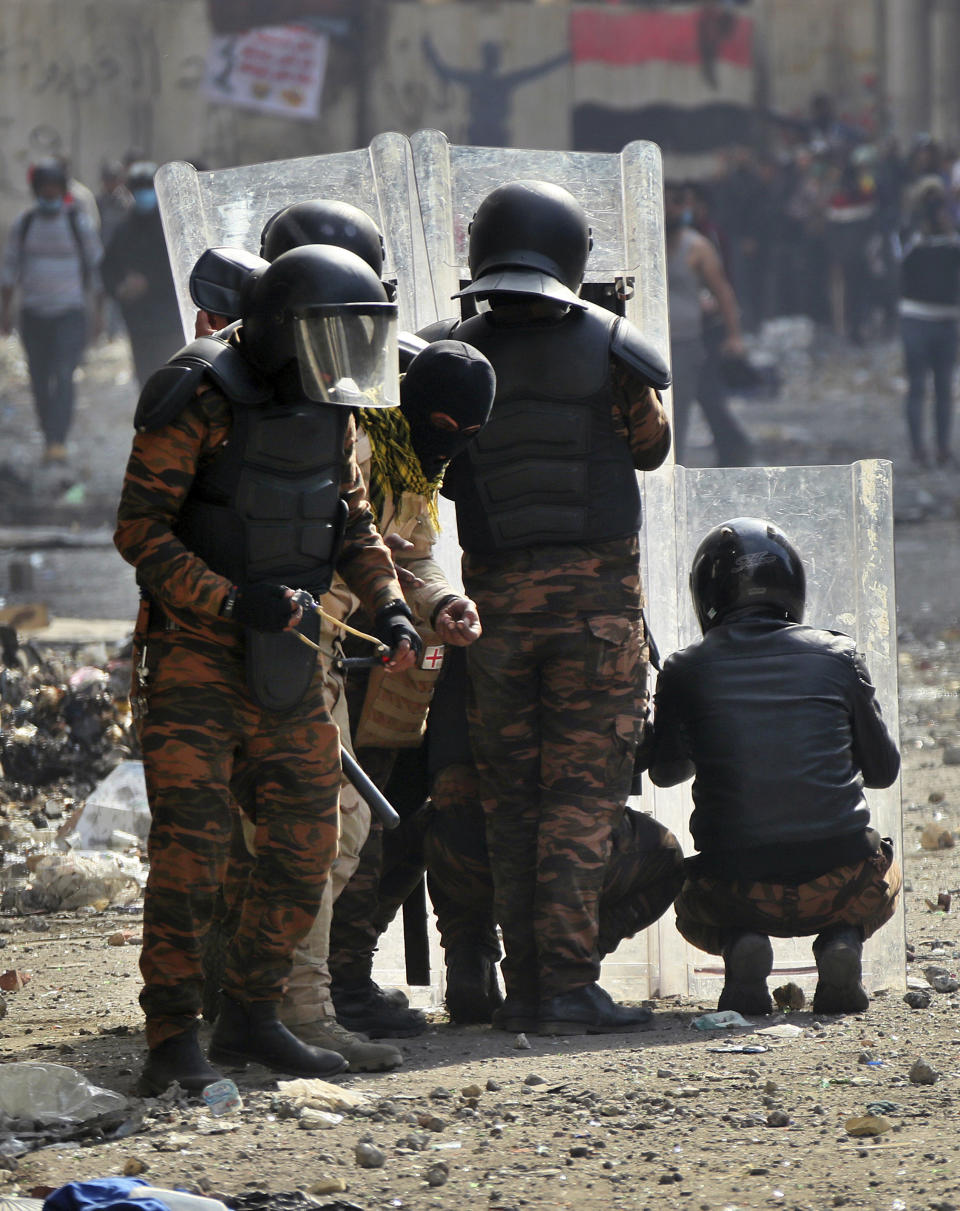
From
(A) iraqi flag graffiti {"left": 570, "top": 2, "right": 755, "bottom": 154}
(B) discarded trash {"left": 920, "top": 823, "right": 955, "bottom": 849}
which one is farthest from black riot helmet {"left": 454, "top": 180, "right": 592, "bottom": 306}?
(A) iraqi flag graffiti {"left": 570, "top": 2, "right": 755, "bottom": 154}

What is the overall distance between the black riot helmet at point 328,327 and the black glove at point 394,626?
1.29 feet

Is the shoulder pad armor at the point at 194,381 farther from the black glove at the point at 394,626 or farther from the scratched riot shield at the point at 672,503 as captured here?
the scratched riot shield at the point at 672,503

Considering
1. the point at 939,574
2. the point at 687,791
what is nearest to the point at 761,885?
the point at 687,791

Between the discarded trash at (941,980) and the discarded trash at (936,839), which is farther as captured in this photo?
the discarded trash at (936,839)

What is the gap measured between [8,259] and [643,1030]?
35.0 feet

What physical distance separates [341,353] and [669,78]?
17.2 metres

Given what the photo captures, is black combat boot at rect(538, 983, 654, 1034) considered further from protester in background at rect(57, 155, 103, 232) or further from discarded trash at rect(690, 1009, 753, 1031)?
protester in background at rect(57, 155, 103, 232)

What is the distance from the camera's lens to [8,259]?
43.5 ft

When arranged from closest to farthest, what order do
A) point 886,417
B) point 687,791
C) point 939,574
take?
point 687,791 < point 939,574 < point 886,417

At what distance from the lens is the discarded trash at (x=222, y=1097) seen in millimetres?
3098

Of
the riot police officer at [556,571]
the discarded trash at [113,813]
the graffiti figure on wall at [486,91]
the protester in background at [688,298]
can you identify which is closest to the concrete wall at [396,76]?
the graffiti figure on wall at [486,91]

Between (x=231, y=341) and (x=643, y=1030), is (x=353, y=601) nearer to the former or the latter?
(x=231, y=341)

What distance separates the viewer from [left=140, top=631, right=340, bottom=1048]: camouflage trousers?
319 centimetres

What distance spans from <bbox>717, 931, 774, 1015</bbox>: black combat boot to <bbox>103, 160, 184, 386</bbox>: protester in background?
8.69m
